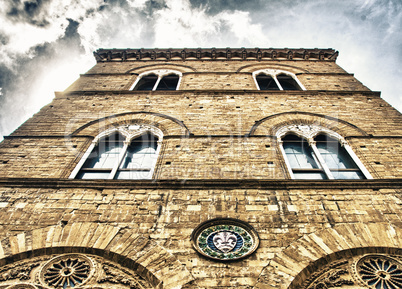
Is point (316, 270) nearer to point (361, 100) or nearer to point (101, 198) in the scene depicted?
point (101, 198)

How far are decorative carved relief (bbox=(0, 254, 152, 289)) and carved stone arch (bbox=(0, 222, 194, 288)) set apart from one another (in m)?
0.01

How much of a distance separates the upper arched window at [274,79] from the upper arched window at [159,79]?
2750mm

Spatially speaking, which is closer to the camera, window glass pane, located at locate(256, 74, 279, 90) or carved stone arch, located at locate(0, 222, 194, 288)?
carved stone arch, located at locate(0, 222, 194, 288)

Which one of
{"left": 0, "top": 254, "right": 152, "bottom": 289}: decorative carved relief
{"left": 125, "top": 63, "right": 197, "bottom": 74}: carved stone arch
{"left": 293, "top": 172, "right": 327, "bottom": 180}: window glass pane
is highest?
{"left": 125, "top": 63, "right": 197, "bottom": 74}: carved stone arch

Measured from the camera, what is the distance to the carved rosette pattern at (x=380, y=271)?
3328 mm

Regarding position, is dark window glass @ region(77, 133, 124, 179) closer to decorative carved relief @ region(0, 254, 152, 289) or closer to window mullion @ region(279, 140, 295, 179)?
decorative carved relief @ region(0, 254, 152, 289)

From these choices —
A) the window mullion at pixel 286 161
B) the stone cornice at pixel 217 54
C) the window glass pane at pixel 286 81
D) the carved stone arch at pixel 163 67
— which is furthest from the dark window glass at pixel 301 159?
the stone cornice at pixel 217 54

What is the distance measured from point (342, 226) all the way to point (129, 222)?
9.09 ft

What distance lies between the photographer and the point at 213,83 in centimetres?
959

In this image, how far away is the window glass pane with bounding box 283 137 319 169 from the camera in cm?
575

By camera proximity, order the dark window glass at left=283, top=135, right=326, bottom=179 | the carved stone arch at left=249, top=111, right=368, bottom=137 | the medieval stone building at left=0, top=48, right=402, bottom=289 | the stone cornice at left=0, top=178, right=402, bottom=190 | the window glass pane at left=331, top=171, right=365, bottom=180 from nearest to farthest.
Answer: the medieval stone building at left=0, top=48, right=402, bottom=289, the stone cornice at left=0, top=178, right=402, bottom=190, the window glass pane at left=331, top=171, right=365, bottom=180, the dark window glass at left=283, top=135, right=326, bottom=179, the carved stone arch at left=249, top=111, right=368, bottom=137

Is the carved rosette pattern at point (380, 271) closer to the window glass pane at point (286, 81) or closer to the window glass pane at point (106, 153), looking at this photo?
the window glass pane at point (106, 153)

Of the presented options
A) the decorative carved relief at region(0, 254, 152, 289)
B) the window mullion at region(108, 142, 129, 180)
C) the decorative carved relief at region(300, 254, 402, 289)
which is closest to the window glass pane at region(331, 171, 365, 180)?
the decorative carved relief at region(300, 254, 402, 289)

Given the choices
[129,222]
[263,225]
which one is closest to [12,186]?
[129,222]
